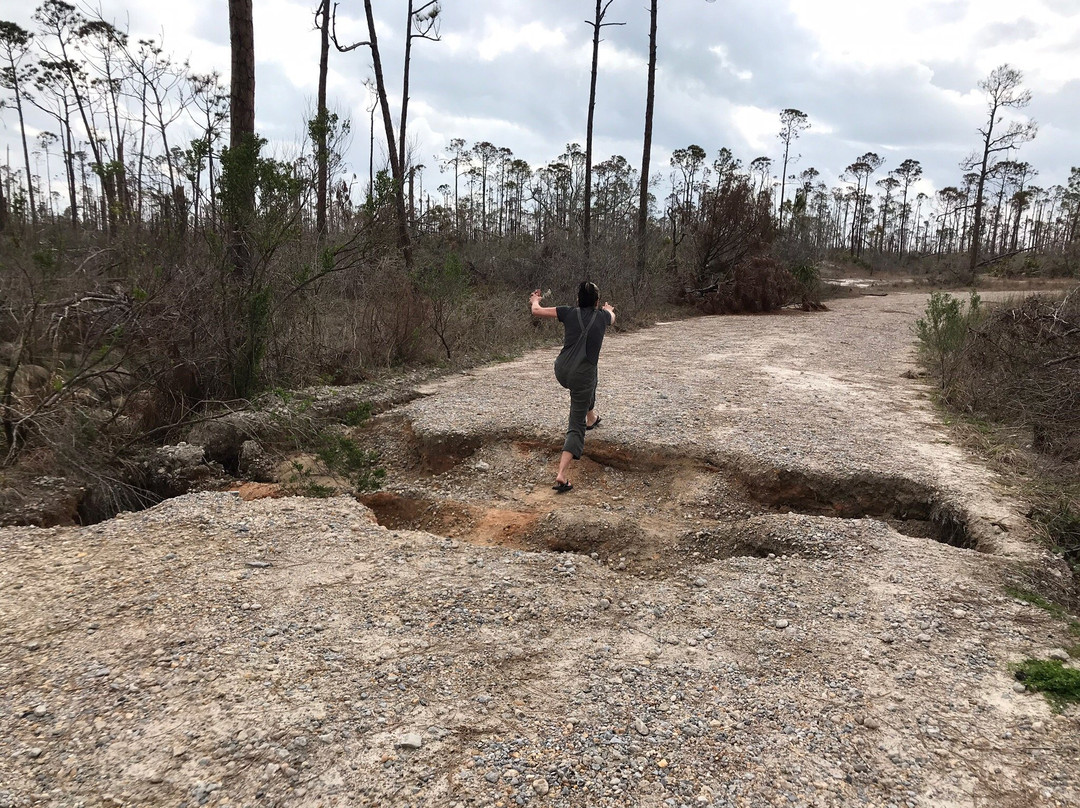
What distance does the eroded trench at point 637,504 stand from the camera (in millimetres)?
3947

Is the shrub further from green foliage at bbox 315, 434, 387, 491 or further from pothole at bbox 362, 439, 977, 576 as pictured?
green foliage at bbox 315, 434, 387, 491

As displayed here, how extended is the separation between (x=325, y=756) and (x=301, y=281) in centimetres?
586

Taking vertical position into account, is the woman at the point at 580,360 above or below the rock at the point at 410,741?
above

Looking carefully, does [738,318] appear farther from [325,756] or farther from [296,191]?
[325,756]

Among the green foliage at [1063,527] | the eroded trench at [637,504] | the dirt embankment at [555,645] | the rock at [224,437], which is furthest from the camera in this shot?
the rock at [224,437]

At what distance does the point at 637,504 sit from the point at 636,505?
0.02 metres

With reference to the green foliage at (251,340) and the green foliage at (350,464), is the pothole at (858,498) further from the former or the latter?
the green foliage at (251,340)

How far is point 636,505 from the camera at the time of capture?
184 inches

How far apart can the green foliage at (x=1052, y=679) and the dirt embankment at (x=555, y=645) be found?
60 mm

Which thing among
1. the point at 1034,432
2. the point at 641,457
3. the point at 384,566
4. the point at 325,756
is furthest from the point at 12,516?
the point at 1034,432

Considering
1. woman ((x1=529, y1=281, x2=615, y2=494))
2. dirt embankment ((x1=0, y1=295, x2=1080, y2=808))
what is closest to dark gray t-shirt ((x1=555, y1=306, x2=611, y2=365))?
woman ((x1=529, y1=281, x2=615, y2=494))

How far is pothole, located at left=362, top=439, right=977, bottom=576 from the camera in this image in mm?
3980

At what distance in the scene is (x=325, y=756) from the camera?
2.03 m

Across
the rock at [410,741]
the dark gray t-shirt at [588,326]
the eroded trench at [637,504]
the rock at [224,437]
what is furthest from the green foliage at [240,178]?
the rock at [410,741]
